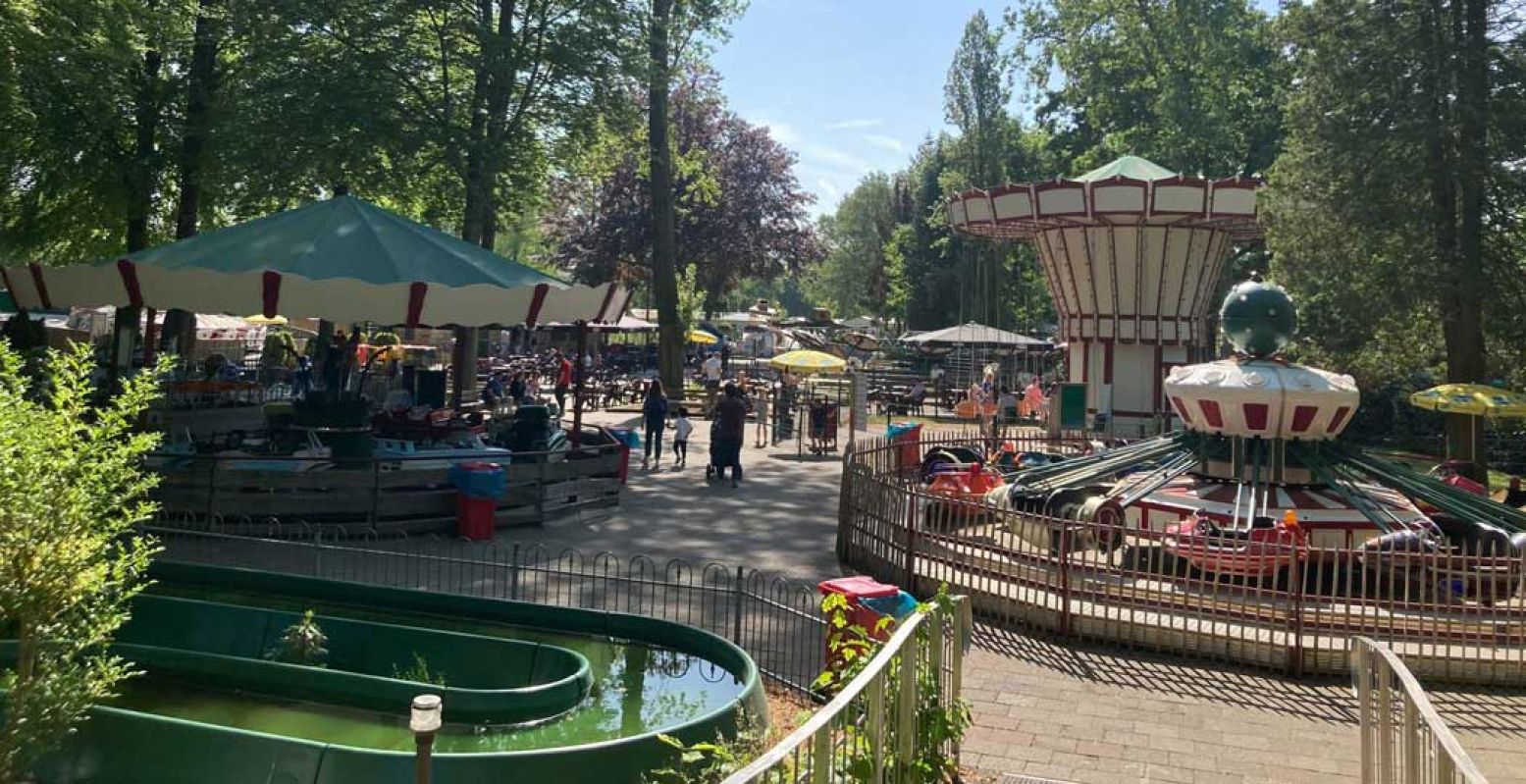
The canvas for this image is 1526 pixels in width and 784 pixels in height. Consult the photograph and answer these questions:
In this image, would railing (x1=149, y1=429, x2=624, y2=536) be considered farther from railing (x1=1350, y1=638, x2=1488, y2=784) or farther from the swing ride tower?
the swing ride tower

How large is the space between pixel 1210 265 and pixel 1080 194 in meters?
4.42

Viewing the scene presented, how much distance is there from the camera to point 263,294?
13211mm

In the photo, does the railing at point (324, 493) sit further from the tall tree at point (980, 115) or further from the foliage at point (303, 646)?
the tall tree at point (980, 115)

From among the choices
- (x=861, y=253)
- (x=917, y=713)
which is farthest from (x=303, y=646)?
(x=861, y=253)

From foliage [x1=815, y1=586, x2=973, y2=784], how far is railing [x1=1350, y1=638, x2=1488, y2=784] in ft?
6.82

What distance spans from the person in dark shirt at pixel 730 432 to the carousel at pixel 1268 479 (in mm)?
5877

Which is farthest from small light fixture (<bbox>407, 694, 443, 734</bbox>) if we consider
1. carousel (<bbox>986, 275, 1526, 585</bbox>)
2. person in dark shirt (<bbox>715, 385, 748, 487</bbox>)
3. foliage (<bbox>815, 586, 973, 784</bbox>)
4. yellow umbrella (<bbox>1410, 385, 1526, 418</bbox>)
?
yellow umbrella (<bbox>1410, 385, 1526, 418</bbox>)

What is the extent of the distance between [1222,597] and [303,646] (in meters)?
7.89

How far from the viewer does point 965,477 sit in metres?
15.6

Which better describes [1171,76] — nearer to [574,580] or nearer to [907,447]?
[907,447]

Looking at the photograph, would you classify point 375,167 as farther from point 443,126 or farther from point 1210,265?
point 1210,265

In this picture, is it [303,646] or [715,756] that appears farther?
[303,646]

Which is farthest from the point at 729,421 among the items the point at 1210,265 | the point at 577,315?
the point at 1210,265

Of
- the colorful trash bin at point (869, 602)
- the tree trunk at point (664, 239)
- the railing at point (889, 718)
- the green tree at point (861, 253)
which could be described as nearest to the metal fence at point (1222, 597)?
the colorful trash bin at point (869, 602)
